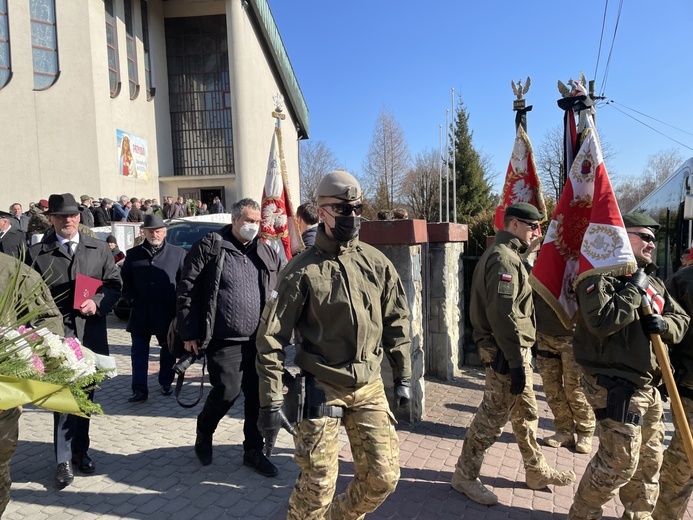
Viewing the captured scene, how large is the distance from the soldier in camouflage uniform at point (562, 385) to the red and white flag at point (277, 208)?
328cm

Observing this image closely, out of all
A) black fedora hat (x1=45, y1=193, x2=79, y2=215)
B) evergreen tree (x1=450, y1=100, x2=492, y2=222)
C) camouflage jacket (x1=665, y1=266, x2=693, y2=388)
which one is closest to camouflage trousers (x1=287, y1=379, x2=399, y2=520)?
camouflage jacket (x1=665, y1=266, x2=693, y2=388)

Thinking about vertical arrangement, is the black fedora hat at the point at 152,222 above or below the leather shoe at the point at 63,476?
above

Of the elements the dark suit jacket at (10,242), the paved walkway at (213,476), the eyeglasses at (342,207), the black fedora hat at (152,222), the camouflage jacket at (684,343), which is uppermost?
the eyeglasses at (342,207)

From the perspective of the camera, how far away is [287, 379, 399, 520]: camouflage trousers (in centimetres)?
251

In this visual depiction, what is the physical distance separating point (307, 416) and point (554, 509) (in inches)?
80.9

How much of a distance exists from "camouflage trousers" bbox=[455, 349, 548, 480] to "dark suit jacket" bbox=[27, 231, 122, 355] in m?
3.09

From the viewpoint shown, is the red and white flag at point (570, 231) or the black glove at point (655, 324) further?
the red and white flag at point (570, 231)

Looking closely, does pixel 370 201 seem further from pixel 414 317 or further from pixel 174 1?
pixel 414 317

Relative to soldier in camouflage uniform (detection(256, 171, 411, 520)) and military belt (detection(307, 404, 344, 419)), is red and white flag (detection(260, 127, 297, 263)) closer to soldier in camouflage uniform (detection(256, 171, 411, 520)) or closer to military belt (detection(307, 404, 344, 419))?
soldier in camouflage uniform (detection(256, 171, 411, 520))

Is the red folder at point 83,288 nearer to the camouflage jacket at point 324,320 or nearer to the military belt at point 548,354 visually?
the camouflage jacket at point 324,320

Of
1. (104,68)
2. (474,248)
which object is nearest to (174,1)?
(104,68)

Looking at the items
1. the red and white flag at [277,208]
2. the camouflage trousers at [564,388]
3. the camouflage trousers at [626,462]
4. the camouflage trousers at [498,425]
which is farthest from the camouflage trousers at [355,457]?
the red and white flag at [277,208]

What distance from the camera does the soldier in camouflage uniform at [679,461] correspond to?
290 centimetres

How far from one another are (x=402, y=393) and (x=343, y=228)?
105cm
